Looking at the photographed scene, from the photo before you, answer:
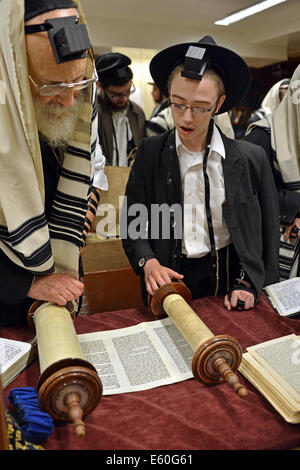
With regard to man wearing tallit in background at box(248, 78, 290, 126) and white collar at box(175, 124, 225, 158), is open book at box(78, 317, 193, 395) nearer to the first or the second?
white collar at box(175, 124, 225, 158)

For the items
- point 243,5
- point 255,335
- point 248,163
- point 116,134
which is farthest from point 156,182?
point 116,134

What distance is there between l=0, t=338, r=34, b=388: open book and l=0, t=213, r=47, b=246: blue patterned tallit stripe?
301mm

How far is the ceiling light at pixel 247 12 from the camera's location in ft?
5.51

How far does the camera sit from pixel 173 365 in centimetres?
122

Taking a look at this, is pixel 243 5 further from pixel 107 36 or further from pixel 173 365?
pixel 107 36

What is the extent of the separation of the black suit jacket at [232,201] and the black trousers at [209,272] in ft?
0.23

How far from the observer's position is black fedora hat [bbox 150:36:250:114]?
1.50 m

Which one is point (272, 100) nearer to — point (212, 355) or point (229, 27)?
point (229, 27)

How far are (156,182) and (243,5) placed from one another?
0.85 metres

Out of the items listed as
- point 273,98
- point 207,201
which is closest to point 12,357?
point 207,201

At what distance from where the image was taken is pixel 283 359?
3.93ft

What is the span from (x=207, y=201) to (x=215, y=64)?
519 mm

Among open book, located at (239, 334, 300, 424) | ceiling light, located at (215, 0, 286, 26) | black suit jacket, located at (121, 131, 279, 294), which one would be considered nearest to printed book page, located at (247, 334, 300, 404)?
open book, located at (239, 334, 300, 424)

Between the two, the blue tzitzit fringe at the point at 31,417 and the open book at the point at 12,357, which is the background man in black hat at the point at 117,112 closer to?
the open book at the point at 12,357
